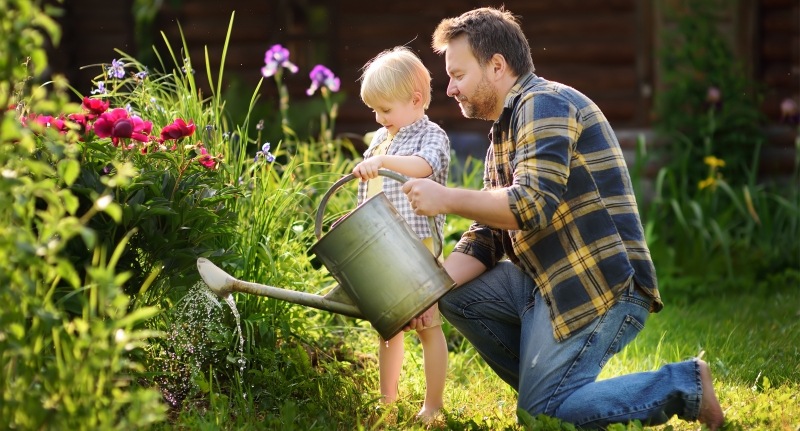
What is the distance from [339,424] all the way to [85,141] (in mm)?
1031

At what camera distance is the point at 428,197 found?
8.14ft

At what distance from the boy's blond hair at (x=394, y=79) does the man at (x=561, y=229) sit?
164mm

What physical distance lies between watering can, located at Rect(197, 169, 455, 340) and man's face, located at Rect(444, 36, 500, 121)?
374 mm

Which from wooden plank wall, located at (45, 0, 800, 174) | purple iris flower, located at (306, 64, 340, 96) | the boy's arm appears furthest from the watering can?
wooden plank wall, located at (45, 0, 800, 174)

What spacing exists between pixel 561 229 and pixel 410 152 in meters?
0.53

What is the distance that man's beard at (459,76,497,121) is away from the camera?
2.73 metres

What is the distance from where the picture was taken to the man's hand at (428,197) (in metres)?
2.48

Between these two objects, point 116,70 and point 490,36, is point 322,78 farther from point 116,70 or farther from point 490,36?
point 490,36

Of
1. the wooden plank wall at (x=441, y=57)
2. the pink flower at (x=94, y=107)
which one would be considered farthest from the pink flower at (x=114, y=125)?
the wooden plank wall at (x=441, y=57)

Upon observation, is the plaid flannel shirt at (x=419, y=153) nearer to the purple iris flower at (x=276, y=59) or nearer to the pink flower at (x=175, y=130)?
the pink flower at (x=175, y=130)

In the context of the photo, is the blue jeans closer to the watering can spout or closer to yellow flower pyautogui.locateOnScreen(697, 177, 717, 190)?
the watering can spout

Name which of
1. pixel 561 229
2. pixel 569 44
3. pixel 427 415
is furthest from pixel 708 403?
pixel 569 44

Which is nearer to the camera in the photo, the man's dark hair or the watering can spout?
the watering can spout

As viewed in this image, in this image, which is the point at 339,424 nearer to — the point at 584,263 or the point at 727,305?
the point at 584,263
